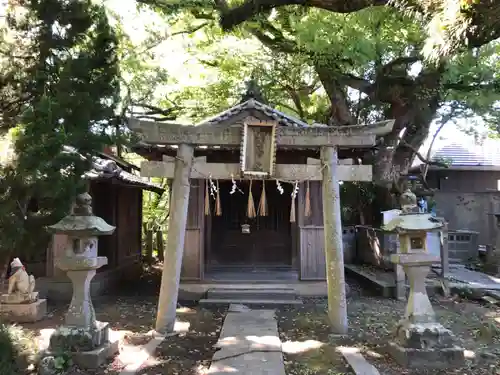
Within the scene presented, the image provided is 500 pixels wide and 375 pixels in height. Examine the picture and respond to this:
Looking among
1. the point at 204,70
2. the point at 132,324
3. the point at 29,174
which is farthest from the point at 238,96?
the point at 29,174

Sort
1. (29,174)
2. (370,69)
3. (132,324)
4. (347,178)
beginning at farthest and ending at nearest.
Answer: (370,69) < (132,324) < (347,178) < (29,174)

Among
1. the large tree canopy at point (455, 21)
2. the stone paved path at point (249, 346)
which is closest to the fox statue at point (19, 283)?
the stone paved path at point (249, 346)

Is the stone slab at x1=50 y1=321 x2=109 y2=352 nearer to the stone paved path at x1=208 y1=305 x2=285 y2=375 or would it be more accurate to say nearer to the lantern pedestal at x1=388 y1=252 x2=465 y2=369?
the stone paved path at x1=208 y1=305 x2=285 y2=375

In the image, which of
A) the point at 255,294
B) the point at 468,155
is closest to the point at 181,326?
the point at 255,294

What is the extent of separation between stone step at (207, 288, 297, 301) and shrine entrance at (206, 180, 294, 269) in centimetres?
289

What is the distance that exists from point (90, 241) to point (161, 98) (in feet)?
49.9

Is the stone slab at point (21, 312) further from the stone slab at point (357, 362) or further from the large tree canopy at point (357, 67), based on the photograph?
the large tree canopy at point (357, 67)

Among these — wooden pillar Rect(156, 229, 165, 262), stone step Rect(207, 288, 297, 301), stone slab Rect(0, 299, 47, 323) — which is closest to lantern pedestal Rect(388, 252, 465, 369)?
stone step Rect(207, 288, 297, 301)

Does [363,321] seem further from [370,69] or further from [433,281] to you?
[370,69]

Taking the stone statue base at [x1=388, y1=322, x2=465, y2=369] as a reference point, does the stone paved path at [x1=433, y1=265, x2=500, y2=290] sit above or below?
above

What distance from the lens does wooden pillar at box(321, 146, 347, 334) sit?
8.10 m

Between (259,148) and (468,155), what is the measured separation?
18.9 metres

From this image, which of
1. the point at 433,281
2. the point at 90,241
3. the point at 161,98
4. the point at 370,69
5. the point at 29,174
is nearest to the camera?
the point at 29,174

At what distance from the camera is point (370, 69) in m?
15.5
